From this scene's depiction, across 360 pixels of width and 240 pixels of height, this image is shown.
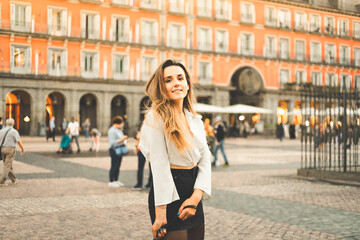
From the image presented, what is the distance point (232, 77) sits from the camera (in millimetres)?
44594

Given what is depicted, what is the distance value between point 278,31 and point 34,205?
40460 millimetres

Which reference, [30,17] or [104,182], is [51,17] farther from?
[104,182]

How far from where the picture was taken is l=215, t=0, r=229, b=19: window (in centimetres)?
4253

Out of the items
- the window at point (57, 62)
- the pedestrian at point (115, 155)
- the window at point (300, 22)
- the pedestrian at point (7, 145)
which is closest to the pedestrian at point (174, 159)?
the pedestrian at point (115, 155)

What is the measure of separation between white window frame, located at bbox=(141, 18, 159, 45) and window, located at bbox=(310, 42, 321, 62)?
46.0ft

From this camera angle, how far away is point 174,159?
2.83m

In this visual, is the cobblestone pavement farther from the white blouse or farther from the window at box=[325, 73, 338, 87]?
the white blouse

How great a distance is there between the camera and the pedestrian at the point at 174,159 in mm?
2768

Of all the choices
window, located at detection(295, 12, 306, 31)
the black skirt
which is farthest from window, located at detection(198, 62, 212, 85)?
the black skirt

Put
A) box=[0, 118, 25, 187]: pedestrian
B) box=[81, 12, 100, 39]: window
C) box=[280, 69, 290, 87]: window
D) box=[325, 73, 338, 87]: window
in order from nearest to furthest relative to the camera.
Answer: box=[0, 118, 25, 187]: pedestrian → box=[325, 73, 338, 87]: window → box=[81, 12, 100, 39]: window → box=[280, 69, 290, 87]: window

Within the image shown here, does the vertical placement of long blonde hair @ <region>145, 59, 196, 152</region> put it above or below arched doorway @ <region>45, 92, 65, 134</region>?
below

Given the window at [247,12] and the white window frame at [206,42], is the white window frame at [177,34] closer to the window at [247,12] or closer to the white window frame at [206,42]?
the white window frame at [206,42]

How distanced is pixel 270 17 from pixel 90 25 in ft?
57.8

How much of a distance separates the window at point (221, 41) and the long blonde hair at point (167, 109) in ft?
133
